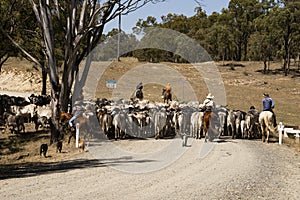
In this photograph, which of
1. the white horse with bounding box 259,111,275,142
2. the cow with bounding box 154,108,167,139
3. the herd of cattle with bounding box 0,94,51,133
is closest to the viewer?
the white horse with bounding box 259,111,275,142

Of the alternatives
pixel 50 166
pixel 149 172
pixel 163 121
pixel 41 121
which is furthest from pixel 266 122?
pixel 41 121

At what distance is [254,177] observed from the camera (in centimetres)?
1221

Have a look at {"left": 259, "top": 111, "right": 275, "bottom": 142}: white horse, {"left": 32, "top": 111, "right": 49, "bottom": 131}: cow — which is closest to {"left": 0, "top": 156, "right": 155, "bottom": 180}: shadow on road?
{"left": 259, "top": 111, "right": 275, "bottom": 142}: white horse

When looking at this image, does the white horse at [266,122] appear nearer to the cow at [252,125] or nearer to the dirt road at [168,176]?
the cow at [252,125]

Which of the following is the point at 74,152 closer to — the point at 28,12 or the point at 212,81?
the point at 28,12

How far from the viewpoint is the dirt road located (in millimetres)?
10328

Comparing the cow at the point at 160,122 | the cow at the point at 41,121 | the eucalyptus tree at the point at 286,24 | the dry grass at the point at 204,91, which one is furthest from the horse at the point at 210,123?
the eucalyptus tree at the point at 286,24

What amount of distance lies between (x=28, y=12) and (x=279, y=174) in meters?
21.1

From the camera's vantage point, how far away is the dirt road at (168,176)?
10328mm

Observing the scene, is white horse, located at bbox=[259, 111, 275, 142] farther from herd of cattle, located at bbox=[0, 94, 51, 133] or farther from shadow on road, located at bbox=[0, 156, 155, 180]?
herd of cattle, located at bbox=[0, 94, 51, 133]

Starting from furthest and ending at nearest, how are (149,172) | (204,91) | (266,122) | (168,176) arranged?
(204,91), (266,122), (149,172), (168,176)

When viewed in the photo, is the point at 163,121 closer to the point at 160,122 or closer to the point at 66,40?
the point at 160,122

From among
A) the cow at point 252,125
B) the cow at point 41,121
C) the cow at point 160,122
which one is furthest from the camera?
the cow at point 41,121

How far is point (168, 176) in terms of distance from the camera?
12.1 metres
